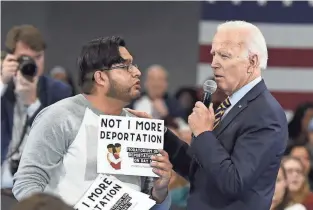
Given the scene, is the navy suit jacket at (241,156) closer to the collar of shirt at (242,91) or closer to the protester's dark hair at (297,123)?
the collar of shirt at (242,91)

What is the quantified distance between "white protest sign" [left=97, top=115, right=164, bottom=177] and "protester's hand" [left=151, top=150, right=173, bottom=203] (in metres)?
0.02

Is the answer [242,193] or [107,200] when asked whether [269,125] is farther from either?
[107,200]

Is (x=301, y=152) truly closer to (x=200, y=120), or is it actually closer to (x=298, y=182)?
(x=298, y=182)

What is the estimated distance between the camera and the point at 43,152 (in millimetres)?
2986

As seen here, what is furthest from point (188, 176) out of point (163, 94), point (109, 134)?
point (163, 94)

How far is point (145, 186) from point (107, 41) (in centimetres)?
51

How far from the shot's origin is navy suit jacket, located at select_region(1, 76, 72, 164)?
14.2 ft

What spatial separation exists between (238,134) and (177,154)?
0.34 meters

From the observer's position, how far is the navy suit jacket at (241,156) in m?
2.89

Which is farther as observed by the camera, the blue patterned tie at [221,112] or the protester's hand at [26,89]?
the protester's hand at [26,89]

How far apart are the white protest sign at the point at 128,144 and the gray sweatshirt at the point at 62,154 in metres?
0.04

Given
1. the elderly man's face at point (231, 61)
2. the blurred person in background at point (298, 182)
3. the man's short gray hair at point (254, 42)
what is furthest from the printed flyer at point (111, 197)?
the blurred person in background at point (298, 182)

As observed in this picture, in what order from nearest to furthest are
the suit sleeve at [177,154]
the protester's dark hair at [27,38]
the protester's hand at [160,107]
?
1. the suit sleeve at [177,154]
2. the protester's dark hair at [27,38]
3. the protester's hand at [160,107]

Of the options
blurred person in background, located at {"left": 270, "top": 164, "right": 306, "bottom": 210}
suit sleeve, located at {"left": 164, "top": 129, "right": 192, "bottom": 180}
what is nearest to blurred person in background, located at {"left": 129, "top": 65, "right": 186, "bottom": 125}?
blurred person in background, located at {"left": 270, "top": 164, "right": 306, "bottom": 210}
